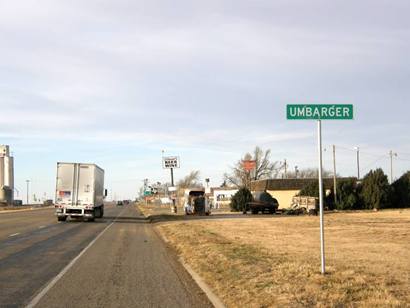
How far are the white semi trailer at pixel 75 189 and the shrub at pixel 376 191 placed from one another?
30842 millimetres

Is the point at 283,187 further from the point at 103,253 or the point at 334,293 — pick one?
the point at 334,293

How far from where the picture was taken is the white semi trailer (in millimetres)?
39812

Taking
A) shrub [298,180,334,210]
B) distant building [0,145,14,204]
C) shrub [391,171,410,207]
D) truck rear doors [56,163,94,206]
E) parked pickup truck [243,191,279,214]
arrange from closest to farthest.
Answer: truck rear doors [56,163,94,206] → parked pickup truck [243,191,279,214] → shrub [391,171,410,207] → shrub [298,180,334,210] → distant building [0,145,14,204]

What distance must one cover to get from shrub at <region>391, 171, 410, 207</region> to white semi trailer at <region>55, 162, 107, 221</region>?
3407 centimetres

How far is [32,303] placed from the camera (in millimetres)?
9531

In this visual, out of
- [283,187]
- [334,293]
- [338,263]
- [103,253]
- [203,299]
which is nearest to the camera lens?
[334,293]

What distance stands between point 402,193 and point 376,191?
3763mm

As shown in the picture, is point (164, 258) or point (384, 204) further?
point (384, 204)

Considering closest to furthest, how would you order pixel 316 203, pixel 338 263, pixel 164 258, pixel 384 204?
pixel 338 263 < pixel 164 258 < pixel 316 203 < pixel 384 204

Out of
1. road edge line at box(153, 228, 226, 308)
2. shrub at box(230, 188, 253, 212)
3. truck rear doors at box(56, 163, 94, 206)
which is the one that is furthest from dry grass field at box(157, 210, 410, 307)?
shrub at box(230, 188, 253, 212)

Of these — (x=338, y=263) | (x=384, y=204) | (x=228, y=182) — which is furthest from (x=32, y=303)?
(x=228, y=182)

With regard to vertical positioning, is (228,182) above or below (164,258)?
above

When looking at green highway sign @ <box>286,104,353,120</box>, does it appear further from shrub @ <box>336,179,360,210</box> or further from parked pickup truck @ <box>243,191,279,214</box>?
shrub @ <box>336,179,360,210</box>

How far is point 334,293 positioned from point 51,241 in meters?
15.9
